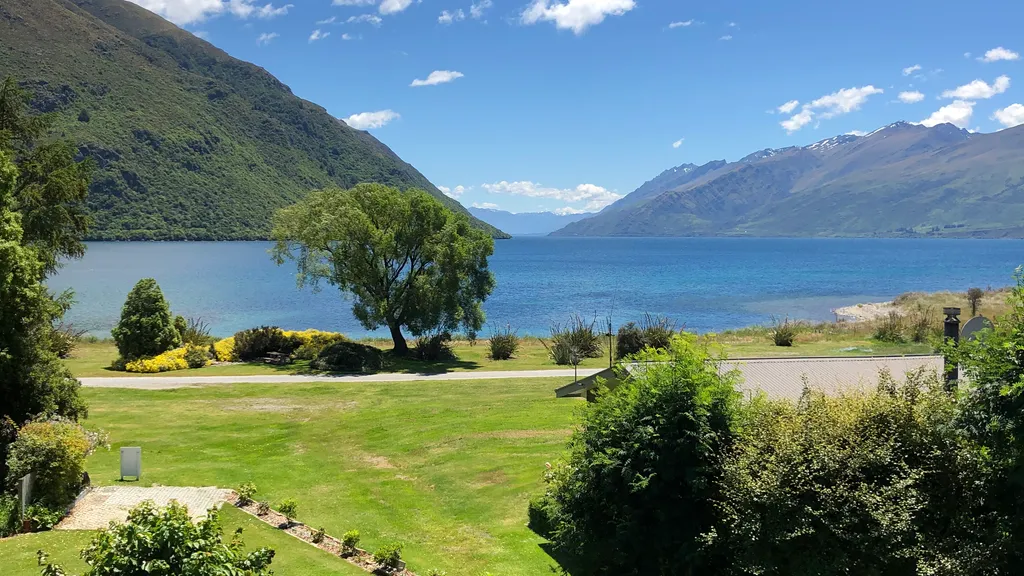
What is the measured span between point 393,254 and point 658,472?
92.8ft

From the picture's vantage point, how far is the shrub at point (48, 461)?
1241 cm

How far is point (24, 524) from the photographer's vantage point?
1190cm

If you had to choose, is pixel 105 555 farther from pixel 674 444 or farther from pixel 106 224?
pixel 106 224

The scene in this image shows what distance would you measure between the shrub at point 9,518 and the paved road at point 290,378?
49.1ft

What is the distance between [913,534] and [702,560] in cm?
260

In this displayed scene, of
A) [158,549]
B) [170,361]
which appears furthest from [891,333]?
[158,549]

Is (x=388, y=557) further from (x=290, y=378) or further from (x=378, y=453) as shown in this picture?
(x=290, y=378)

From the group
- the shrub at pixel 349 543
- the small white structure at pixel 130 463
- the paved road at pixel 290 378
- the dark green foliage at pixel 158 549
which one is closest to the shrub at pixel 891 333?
the paved road at pixel 290 378

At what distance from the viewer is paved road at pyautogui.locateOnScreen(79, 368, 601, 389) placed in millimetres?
26672

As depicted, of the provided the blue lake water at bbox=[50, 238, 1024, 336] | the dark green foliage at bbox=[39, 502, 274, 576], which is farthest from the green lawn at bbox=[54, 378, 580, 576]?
the blue lake water at bbox=[50, 238, 1024, 336]

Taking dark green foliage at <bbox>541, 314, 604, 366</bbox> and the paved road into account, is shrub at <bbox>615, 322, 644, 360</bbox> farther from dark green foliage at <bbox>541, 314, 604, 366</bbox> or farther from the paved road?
the paved road

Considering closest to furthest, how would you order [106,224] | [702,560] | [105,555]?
[105,555] < [702,560] < [106,224]

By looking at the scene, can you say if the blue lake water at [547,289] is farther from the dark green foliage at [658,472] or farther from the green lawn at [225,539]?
the dark green foliage at [658,472]

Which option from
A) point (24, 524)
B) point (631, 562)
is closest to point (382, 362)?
point (24, 524)
